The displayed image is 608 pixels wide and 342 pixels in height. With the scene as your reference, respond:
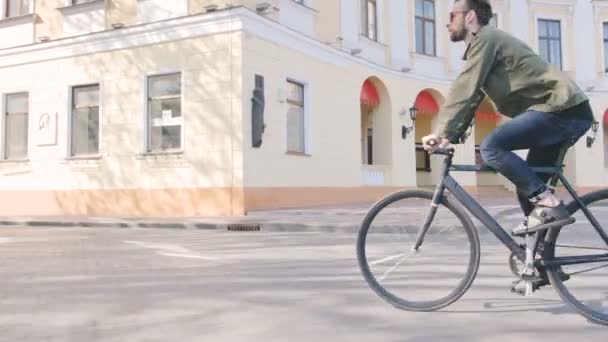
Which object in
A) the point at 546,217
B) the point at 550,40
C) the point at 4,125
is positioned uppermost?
the point at 550,40

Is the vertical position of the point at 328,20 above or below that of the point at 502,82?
above

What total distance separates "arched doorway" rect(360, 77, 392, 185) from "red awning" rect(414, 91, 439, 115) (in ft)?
5.59

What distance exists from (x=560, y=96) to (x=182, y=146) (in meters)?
11.5

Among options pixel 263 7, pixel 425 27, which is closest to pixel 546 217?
pixel 263 7

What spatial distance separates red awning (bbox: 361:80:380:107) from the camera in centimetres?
1816

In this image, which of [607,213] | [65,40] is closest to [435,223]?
[607,213]

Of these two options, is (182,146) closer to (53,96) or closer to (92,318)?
(53,96)

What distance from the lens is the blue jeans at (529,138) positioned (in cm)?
329

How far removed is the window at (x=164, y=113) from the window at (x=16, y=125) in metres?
4.44

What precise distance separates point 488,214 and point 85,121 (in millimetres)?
13988

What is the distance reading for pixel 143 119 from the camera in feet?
47.1

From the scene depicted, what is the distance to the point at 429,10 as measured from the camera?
21.0 metres

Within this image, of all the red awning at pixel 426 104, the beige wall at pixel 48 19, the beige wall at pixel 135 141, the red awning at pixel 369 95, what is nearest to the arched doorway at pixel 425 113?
the red awning at pixel 426 104

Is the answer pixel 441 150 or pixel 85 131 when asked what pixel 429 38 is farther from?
pixel 441 150
